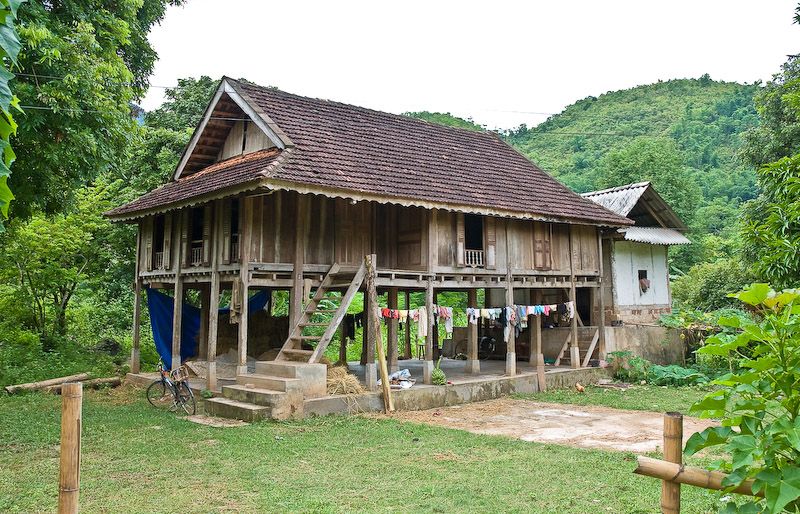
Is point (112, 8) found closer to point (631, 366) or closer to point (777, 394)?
point (777, 394)

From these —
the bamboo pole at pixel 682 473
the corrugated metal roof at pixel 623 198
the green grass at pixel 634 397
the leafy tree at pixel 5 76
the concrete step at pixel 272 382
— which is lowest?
the green grass at pixel 634 397

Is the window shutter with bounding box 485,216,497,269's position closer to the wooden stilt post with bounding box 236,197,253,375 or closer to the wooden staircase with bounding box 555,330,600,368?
the wooden staircase with bounding box 555,330,600,368

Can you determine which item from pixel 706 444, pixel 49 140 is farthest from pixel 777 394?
pixel 49 140

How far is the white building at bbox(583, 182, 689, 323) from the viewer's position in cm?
2131

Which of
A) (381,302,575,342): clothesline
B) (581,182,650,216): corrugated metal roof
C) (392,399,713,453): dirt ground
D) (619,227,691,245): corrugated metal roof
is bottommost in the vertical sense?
(392,399,713,453): dirt ground

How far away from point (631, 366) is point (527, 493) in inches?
500

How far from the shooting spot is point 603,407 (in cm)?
1391

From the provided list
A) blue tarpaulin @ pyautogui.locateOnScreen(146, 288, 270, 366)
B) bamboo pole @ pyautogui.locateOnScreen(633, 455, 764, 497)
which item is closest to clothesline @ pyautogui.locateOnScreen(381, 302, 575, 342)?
blue tarpaulin @ pyautogui.locateOnScreen(146, 288, 270, 366)

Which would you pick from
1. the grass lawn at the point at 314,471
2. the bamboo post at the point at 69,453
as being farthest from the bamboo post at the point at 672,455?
the bamboo post at the point at 69,453

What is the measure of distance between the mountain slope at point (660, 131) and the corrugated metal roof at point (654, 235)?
639 inches

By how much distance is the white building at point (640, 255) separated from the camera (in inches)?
839

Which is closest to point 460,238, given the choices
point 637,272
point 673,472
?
point 637,272

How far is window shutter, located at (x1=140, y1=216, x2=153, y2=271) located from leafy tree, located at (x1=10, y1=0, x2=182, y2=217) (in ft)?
13.6

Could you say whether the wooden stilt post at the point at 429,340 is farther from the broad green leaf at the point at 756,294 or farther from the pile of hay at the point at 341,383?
the broad green leaf at the point at 756,294
